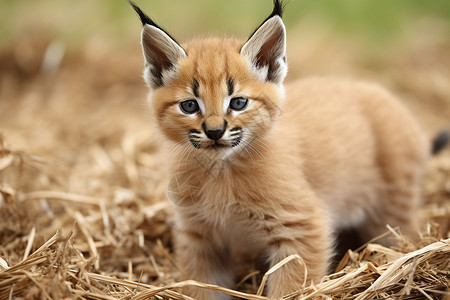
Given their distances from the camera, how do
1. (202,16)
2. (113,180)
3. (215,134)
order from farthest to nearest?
(202,16) → (113,180) → (215,134)

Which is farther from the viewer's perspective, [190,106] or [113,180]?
[113,180]

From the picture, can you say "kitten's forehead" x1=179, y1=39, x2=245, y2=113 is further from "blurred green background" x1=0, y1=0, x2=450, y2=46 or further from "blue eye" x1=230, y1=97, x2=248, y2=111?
"blurred green background" x1=0, y1=0, x2=450, y2=46

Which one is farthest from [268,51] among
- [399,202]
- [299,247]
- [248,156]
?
[399,202]

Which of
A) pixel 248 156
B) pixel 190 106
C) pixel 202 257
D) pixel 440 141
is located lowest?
pixel 202 257

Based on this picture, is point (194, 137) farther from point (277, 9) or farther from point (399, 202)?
point (399, 202)

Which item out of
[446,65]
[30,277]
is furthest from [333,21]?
[30,277]

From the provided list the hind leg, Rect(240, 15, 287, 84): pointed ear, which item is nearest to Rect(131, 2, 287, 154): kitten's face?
Rect(240, 15, 287, 84): pointed ear

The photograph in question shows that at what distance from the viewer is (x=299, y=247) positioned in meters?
2.84

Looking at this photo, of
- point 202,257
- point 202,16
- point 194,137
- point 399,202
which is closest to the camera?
point 194,137

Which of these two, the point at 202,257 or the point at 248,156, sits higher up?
the point at 248,156

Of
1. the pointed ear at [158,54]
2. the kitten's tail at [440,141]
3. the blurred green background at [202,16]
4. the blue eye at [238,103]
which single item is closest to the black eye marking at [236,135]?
the blue eye at [238,103]

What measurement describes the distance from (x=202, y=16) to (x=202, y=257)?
5499 millimetres

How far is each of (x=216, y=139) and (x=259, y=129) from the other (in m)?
0.34

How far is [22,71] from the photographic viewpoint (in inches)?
252
